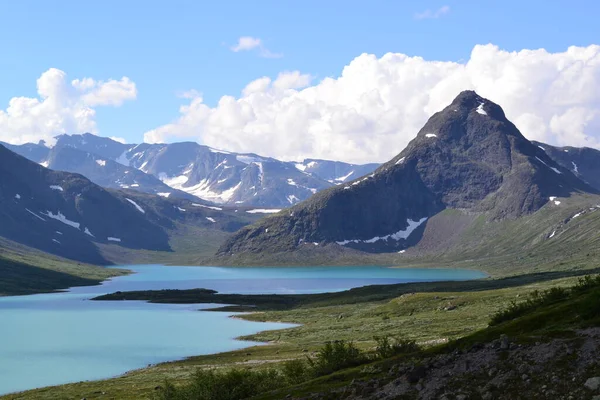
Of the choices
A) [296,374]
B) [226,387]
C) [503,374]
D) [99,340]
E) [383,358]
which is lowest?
[99,340]

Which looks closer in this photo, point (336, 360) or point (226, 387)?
point (226, 387)

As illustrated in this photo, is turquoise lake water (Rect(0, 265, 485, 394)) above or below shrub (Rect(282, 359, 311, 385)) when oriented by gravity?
below

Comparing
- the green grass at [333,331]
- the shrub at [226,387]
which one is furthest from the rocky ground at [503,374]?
the shrub at [226,387]

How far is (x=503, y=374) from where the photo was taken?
33188mm

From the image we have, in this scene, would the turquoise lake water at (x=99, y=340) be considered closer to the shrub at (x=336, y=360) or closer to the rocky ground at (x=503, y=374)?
the shrub at (x=336, y=360)

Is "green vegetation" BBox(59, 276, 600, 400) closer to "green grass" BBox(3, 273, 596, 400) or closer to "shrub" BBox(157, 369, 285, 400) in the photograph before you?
"shrub" BBox(157, 369, 285, 400)

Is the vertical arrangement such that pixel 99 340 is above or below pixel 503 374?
below

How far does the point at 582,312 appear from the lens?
40.8 metres

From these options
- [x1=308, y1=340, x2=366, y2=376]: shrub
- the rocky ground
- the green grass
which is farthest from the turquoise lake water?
the rocky ground

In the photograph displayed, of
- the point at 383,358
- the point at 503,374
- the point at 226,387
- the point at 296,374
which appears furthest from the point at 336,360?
the point at 503,374

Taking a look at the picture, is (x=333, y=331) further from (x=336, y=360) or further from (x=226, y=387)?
(x=226, y=387)

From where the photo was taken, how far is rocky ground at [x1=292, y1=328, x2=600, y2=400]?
3050 cm

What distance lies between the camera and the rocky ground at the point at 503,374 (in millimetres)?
30500

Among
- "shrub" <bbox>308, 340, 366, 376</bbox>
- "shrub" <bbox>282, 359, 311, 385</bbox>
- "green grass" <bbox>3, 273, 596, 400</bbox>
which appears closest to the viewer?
"shrub" <bbox>282, 359, 311, 385</bbox>
